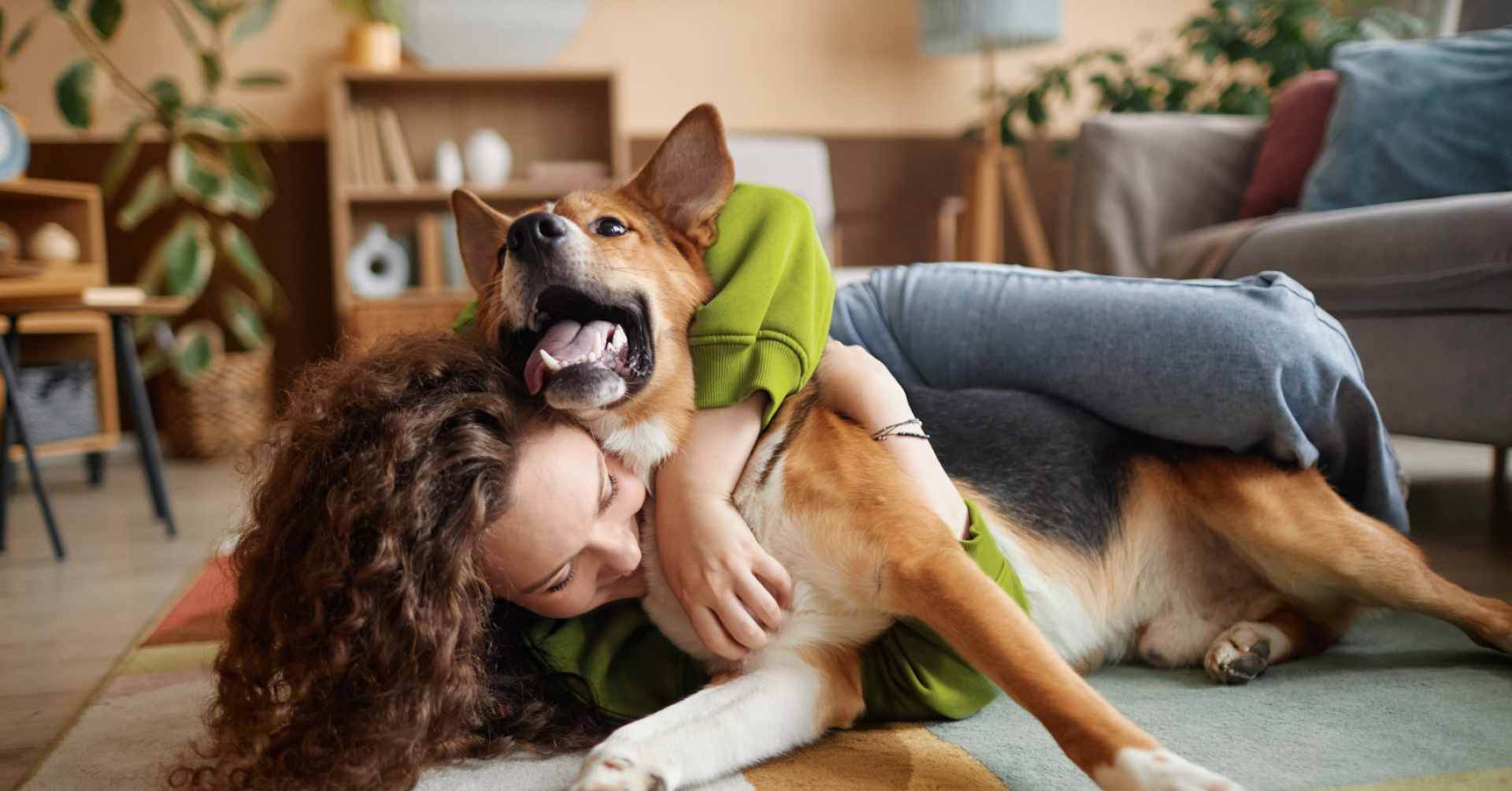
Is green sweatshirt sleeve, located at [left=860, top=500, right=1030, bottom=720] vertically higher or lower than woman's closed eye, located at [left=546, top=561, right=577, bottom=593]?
lower

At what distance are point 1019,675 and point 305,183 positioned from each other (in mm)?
4764

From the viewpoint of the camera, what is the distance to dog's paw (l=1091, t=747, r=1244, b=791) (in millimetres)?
829

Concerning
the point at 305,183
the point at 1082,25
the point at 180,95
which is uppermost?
the point at 1082,25

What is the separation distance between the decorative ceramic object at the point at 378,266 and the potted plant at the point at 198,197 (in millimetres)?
401

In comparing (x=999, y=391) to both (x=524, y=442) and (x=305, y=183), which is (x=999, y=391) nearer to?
(x=524, y=442)

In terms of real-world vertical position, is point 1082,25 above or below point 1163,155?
above

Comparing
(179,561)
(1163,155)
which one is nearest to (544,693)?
(179,561)

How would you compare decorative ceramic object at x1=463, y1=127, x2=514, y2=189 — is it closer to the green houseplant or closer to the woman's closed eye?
the green houseplant

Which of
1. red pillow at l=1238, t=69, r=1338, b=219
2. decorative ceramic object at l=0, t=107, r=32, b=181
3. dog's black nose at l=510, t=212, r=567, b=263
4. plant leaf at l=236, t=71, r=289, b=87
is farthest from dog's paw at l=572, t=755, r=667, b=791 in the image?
plant leaf at l=236, t=71, r=289, b=87

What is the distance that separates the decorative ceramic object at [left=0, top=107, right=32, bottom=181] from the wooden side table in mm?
790

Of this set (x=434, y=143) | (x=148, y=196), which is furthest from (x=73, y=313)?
(x=434, y=143)

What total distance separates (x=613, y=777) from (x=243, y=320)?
13.4ft

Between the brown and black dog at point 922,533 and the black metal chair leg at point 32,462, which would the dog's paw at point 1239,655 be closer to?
the brown and black dog at point 922,533

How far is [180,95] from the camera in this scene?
4.09 metres
